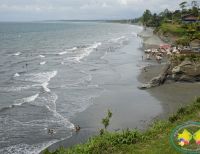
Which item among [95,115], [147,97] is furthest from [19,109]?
[147,97]

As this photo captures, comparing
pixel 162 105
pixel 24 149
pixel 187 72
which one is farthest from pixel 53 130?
pixel 187 72

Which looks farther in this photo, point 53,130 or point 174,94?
point 174,94

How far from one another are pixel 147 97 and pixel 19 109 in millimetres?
12859

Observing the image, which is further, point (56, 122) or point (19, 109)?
point (19, 109)

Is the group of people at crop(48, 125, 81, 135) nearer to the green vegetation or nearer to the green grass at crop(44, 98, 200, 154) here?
the green grass at crop(44, 98, 200, 154)

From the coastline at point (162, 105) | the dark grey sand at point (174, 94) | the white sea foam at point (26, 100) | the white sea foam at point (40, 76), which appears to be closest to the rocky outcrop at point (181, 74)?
the dark grey sand at point (174, 94)

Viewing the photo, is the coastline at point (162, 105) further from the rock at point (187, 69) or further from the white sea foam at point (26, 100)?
the white sea foam at point (26, 100)

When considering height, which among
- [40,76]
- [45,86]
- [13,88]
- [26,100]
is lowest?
[40,76]

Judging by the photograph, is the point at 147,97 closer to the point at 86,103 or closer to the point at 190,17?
the point at 86,103

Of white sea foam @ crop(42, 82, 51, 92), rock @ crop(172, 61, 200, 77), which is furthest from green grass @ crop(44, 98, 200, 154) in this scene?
white sea foam @ crop(42, 82, 51, 92)

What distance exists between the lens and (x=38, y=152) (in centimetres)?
2164

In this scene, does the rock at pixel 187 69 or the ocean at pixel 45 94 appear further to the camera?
the rock at pixel 187 69

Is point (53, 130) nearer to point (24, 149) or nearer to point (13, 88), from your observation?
point (24, 149)

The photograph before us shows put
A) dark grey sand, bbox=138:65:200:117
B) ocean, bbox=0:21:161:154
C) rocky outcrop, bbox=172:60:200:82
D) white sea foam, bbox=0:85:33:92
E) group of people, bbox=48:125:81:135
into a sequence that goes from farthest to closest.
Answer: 1. white sea foam, bbox=0:85:33:92
2. rocky outcrop, bbox=172:60:200:82
3. dark grey sand, bbox=138:65:200:117
4. group of people, bbox=48:125:81:135
5. ocean, bbox=0:21:161:154
